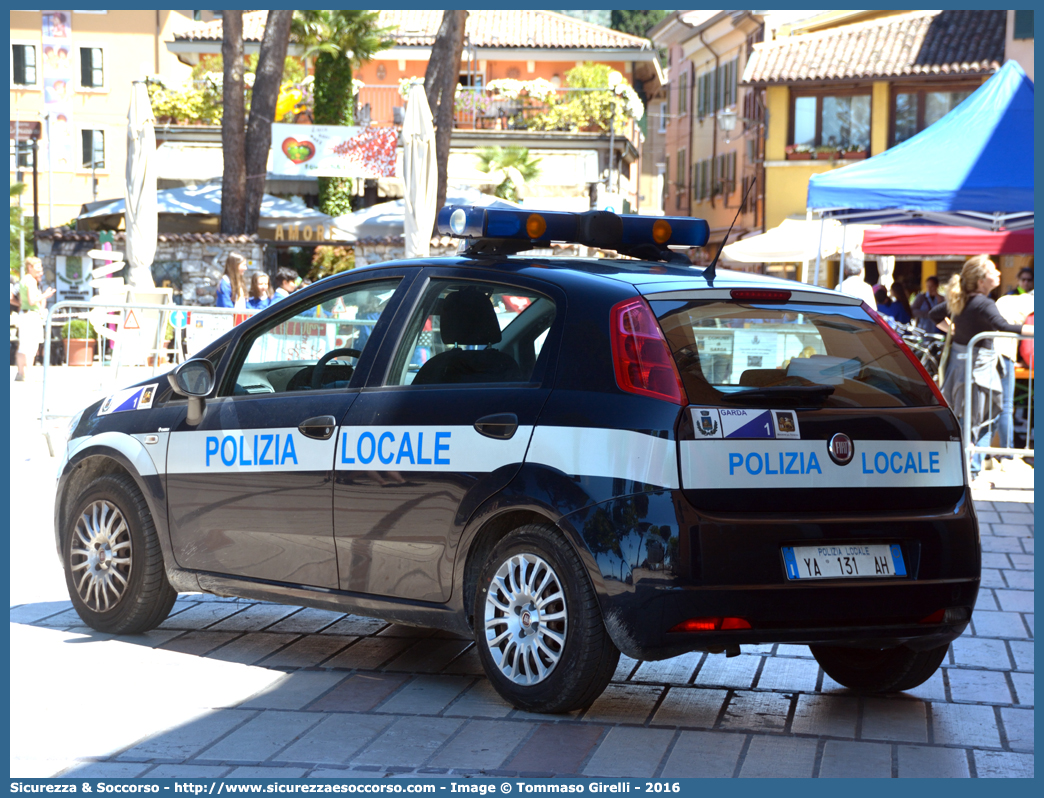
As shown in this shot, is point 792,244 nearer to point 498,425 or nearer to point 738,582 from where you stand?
point 498,425

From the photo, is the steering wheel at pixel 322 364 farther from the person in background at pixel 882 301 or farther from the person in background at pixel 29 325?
the person in background at pixel 882 301

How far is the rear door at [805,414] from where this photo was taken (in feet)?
15.5

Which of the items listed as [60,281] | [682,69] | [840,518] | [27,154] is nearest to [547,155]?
[60,281]

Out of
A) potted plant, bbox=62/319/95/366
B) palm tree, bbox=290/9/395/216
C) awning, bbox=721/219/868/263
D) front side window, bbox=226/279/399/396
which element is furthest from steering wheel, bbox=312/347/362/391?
palm tree, bbox=290/9/395/216

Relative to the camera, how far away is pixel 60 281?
31.5 meters

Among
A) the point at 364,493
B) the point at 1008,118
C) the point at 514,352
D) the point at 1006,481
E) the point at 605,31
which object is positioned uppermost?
the point at 605,31

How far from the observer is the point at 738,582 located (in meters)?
4.66

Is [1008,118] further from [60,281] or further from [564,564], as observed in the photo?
[60,281]

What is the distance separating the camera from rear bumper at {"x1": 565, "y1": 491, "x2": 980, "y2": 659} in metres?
4.61

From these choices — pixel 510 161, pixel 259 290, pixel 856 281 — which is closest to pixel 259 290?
pixel 259 290

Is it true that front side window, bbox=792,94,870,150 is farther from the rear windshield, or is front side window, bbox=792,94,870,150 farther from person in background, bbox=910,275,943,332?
the rear windshield

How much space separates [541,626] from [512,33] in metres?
48.9

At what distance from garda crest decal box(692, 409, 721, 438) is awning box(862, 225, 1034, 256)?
1744cm

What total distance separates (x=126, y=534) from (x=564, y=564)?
2.31 meters
